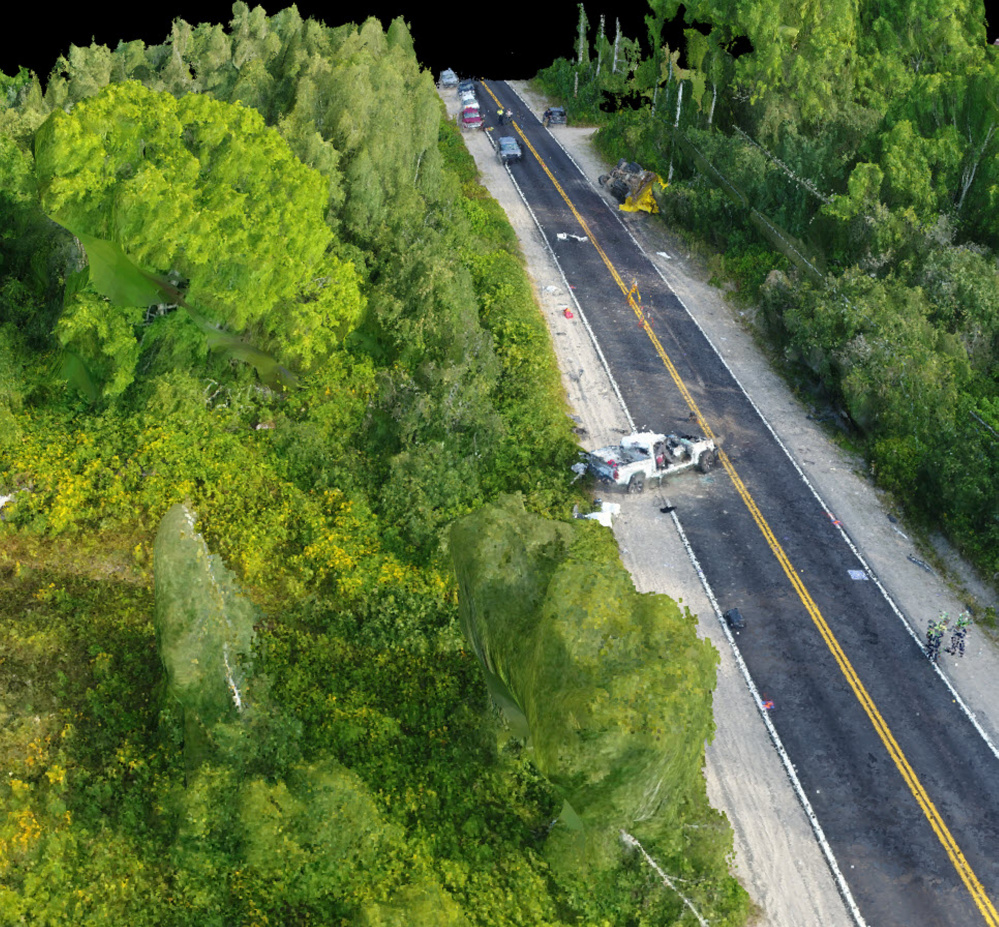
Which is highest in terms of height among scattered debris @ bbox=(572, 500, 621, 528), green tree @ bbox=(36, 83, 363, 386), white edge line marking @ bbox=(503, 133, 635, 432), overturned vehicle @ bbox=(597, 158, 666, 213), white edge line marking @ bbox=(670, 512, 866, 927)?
green tree @ bbox=(36, 83, 363, 386)

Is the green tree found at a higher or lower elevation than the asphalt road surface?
higher

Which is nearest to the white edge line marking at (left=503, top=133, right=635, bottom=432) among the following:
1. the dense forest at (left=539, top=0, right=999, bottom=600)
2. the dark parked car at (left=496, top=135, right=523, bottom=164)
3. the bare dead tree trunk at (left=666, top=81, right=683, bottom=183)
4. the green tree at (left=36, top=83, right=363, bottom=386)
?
the dark parked car at (left=496, top=135, right=523, bottom=164)

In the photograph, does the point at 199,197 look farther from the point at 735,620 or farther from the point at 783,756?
the point at 783,756

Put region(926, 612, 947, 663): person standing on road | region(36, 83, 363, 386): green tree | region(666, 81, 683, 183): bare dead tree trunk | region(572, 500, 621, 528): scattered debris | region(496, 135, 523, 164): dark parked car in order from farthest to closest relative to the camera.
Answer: region(496, 135, 523, 164): dark parked car < region(666, 81, 683, 183): bare dead tree trunk < region(572, 500, 621, 528): scattered debris < region(36, 83, 363, 386): green tree < region(926, 612, 947, 663): person standing on road

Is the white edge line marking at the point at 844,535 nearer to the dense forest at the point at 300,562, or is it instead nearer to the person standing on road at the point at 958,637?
the person standing on road at the point at 958,637

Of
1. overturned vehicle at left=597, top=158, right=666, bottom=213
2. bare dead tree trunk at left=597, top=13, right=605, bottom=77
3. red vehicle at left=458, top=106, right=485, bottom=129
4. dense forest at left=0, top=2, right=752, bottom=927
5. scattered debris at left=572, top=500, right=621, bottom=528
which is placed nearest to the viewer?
dense forest at left=0, top=2, right=752, bottom=927

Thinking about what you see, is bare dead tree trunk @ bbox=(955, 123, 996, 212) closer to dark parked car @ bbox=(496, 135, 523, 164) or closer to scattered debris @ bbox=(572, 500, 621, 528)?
scattered debris @ bbox=(572, 500, 621, 528)

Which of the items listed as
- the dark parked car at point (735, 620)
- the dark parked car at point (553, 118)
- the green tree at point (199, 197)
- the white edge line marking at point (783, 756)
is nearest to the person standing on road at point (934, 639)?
the dark parked car at point (735, 620)

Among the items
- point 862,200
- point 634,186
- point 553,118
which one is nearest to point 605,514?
point 862,200
